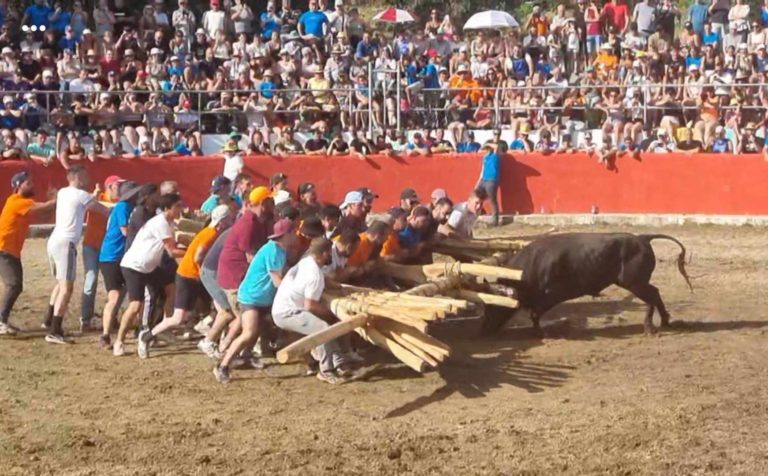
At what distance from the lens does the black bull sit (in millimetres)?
13258

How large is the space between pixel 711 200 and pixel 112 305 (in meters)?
13.0

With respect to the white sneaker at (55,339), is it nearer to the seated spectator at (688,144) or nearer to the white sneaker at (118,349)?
the white sneaker at (118,349)

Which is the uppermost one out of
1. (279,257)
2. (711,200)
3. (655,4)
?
(655,4)

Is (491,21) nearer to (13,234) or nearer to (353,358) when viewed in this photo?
(13,234)

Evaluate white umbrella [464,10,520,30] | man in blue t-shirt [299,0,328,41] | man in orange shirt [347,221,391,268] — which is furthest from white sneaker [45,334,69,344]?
white umbrella [464,10,520,30]

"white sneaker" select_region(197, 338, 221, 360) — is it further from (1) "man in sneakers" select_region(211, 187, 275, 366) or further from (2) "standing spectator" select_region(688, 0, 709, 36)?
(2) "standing spectator" select_region(688, 0, 709, 36)

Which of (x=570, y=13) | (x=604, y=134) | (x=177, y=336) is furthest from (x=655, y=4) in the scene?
(x=177, y=336)

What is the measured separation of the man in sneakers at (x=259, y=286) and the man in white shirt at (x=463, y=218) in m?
3.39

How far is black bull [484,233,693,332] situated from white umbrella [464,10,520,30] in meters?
15.4

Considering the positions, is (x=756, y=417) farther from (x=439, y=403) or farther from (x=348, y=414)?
(x=348, y=414)

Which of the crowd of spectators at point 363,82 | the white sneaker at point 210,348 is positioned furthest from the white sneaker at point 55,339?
the crowd of spectators at point 363,82

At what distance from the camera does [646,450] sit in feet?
29.4

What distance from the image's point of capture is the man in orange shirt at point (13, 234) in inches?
533

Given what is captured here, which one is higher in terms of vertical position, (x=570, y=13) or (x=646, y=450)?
(x=570, y=13)
